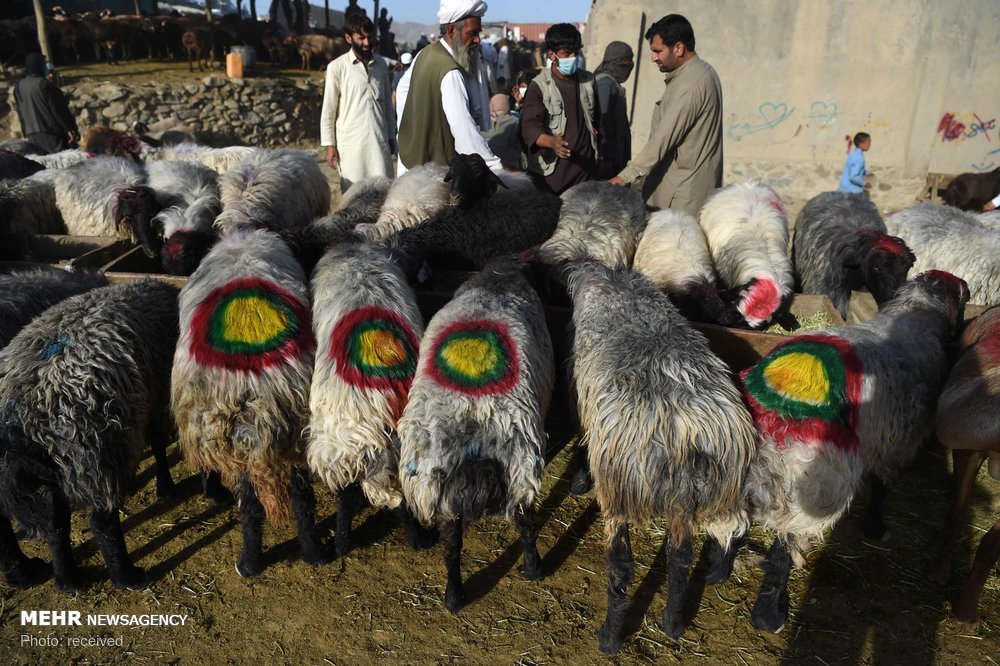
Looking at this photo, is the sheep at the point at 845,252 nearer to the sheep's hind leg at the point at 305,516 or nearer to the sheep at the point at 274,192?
the sheep's hind leg at the point at 305,516

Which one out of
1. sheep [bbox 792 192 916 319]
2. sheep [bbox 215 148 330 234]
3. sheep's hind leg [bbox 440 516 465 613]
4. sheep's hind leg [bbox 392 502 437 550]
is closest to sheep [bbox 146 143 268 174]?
sheep [bbox 215 148 330 234]

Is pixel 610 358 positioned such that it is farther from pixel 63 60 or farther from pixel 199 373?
pixel 63 60

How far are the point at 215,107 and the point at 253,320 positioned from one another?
1609 centimetres

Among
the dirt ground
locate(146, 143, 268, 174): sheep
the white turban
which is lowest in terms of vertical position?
the dirt ground

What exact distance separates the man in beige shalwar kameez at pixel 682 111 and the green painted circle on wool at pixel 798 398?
2.65 meters

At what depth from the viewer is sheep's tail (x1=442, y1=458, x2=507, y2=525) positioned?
2908 millimetres

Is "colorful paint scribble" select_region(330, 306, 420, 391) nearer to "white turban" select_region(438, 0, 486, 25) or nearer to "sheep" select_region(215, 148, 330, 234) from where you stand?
"sheep" select_region(215, 148, 330, 234)

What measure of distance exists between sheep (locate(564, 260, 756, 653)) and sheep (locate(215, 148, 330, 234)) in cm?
334

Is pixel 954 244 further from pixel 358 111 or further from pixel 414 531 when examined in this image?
pixel 358 111

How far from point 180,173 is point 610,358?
493 centimetres

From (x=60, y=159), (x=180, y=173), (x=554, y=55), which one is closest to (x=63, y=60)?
(x=60, y=159)

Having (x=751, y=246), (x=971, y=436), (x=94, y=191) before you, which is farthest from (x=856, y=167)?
(x=94, y=191)

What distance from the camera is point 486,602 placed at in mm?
3309

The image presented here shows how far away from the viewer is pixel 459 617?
3217 mm
